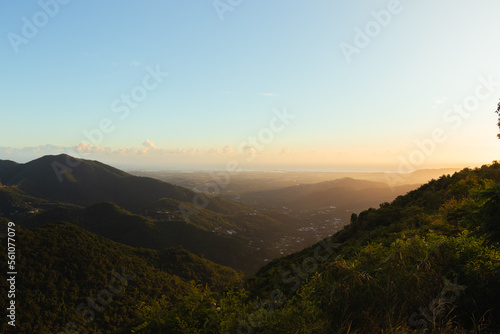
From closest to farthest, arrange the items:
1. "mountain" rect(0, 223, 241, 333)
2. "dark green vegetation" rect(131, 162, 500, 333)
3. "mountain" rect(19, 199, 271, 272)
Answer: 1. "dark green vegetation" rect(131, 162, 500, 333)
2. "mountain" rect(0, 223, 241, 333)
3. "mountain" rect(19, 199, 271, 272)

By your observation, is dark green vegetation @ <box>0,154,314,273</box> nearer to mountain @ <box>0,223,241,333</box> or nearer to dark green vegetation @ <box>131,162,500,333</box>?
mountain @ <box>0,223,241,333</box>

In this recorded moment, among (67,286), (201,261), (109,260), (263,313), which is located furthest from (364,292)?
(201,261)

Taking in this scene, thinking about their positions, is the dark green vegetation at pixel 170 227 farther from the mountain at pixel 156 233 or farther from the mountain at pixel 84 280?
the mountain at pixel 84 280

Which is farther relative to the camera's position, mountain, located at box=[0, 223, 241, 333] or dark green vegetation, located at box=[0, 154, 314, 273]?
dark green vegetation, located at box=[0, 154, 314, 273]

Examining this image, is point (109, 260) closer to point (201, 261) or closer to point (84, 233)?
point (84, 233)

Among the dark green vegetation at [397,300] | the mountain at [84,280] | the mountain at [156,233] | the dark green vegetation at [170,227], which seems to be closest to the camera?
the dark green vegetation at [397,300]

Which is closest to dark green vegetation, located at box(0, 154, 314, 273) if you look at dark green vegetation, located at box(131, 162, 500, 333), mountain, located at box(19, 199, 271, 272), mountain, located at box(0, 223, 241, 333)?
mountain, located at box(19, 199, 271, 272)

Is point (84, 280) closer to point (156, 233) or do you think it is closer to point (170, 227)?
point (156, 233)

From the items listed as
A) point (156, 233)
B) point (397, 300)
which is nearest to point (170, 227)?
point (156, 233)

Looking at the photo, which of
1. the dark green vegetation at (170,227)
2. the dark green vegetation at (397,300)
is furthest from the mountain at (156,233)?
the dark green vegetation at (397,300)
